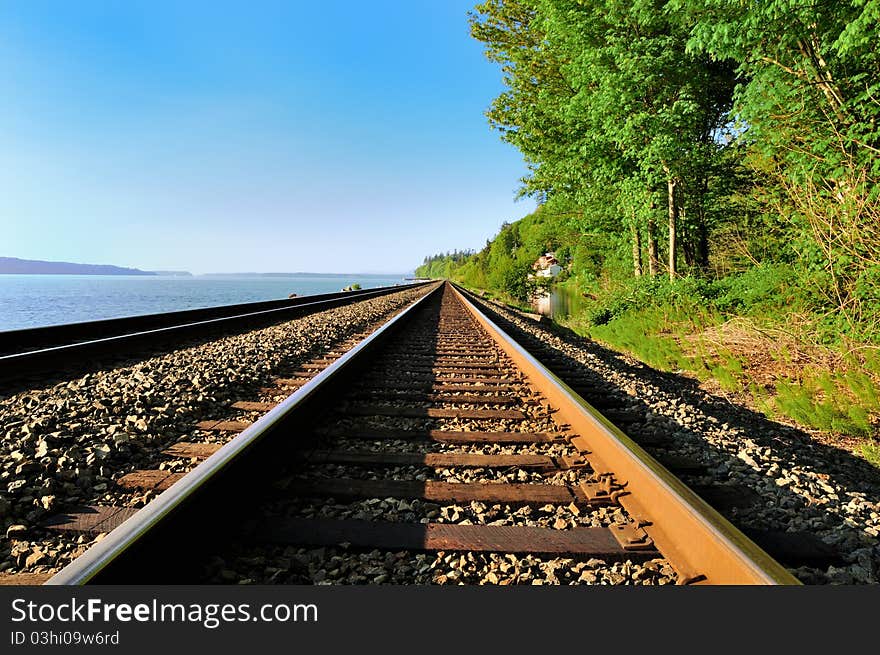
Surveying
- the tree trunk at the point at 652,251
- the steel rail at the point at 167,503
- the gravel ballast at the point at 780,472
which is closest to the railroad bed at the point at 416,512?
the steel rail at the point at 167,503

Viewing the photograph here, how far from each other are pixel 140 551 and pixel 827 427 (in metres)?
5.30

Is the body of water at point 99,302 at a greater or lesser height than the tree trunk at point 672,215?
lesser

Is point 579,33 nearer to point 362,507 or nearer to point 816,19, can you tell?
point 816,19

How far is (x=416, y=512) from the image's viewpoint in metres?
1.88

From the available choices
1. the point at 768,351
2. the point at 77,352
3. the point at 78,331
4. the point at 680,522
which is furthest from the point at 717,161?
the point at 78,331

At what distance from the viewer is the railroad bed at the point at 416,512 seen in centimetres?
144

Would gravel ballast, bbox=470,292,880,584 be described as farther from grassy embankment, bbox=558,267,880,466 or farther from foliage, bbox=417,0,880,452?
foliage, bbox=417,0,880,452

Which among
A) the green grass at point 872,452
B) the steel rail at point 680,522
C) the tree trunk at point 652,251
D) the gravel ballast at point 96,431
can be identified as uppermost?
the tree trunk at point 652,251

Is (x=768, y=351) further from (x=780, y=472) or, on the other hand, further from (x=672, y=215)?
(x=672, y=215)

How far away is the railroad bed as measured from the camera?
144 centimetres

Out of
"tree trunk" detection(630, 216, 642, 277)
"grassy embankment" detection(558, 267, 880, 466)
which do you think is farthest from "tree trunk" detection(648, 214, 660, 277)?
"grassy embankment" detection(558, 267, 880, 466)

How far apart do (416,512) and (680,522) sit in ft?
3.50

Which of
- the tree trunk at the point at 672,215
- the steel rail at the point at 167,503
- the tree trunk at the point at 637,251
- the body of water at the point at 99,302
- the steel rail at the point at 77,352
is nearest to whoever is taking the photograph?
the steel rail at the point at 167,503

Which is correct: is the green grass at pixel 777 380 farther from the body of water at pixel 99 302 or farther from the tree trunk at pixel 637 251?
the body of water at pixel 99 302
